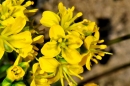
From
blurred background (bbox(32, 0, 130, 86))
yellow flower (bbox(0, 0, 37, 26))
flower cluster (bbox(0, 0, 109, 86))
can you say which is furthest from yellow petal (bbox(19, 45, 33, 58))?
blurred background (bbox(32, 0, 130, 86))

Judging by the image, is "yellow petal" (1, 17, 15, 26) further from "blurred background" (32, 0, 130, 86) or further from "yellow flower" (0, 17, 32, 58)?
"blurred background" (32, 0, 130, 86)

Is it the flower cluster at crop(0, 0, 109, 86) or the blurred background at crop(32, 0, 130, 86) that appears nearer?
the flower cluster at crop(0, 0, 109, 86)

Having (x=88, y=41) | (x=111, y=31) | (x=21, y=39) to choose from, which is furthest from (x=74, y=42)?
(x=111, y=31)

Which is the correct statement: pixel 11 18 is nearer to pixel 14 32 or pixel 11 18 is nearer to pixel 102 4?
pixel 14 32

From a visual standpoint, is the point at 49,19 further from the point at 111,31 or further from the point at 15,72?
the point at 111,31

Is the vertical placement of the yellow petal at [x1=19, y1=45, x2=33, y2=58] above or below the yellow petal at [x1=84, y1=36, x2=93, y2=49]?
below

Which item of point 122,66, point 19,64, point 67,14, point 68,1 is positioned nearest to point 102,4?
point 68,1

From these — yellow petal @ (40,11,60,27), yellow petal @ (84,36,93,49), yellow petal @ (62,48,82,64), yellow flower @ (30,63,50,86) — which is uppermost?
yellow petal @ (40,11,60,27)

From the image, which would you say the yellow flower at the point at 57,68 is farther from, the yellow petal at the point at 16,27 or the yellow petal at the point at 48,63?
the yellow petal at the point at 16,27
